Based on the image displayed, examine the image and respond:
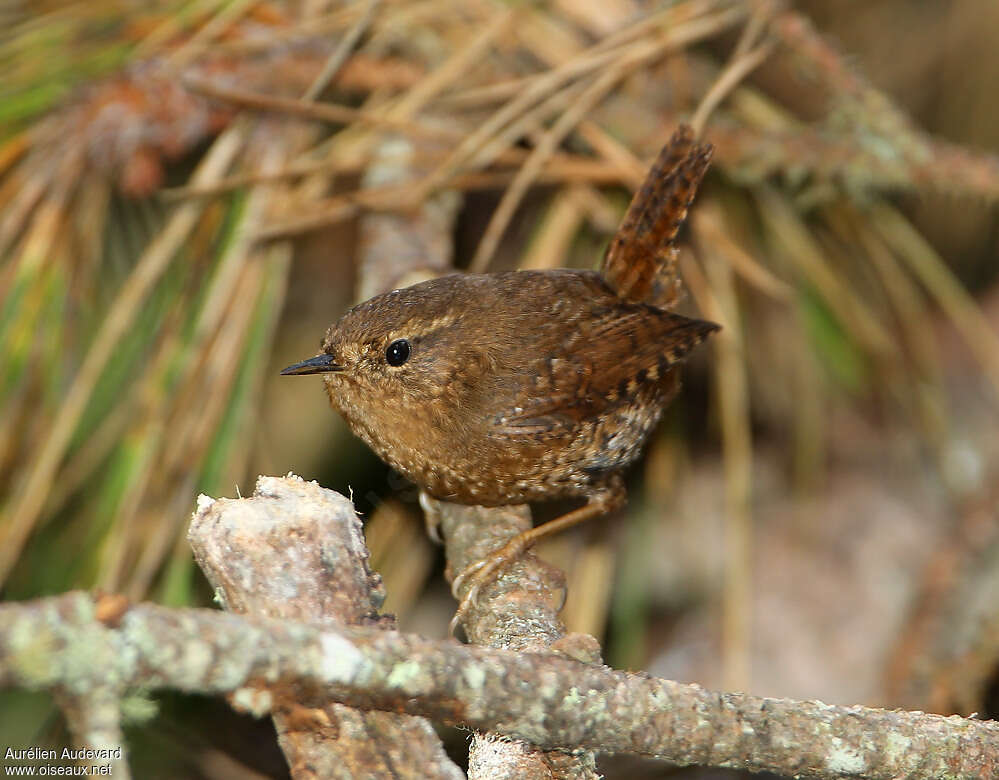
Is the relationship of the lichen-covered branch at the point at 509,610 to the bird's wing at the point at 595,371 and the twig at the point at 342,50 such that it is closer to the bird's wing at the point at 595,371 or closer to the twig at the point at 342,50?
the bird's wing at the point at 595,371

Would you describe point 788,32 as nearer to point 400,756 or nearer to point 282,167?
point 282,167

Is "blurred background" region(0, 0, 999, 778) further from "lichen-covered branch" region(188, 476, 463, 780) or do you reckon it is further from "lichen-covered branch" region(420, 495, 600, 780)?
"lichen-covered branch" region(188, 476, 463, 780)

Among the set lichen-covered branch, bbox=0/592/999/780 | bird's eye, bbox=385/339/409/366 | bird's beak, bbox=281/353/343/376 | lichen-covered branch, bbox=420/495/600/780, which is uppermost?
bird's eye, bbox=385/339/409/366

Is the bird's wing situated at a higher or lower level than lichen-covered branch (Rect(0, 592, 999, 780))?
higher

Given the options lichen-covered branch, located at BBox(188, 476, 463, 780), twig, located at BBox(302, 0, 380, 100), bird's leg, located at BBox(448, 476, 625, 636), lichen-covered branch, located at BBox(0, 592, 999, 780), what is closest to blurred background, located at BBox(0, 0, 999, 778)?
twig, located at BBox(302, 0, 380, 100)

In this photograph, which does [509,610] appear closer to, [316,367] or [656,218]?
[316,367]

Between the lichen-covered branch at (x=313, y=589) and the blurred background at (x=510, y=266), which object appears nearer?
the lichen-covered branch at (x=313, y=589)

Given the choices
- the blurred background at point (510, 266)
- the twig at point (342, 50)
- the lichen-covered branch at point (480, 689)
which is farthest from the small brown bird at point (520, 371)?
the lichen-covered branch at point (480, 689)
